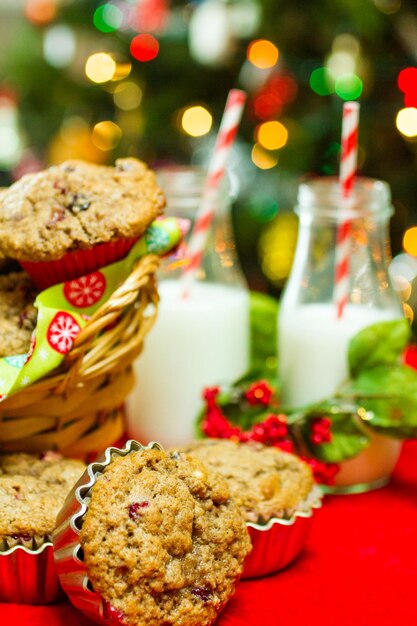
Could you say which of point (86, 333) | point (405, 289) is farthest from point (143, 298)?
point (405, 289)

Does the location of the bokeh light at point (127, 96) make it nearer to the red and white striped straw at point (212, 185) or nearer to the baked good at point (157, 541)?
the red and white striped straw at point (212, 185)

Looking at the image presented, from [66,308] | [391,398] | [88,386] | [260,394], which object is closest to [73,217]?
[66,308]

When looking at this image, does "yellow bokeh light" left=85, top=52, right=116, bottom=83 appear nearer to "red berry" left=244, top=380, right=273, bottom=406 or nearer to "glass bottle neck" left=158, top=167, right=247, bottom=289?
"glass bottle neck" left=158, top=167, right=247, bottom=289

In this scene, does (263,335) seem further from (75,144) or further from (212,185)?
(75,144)

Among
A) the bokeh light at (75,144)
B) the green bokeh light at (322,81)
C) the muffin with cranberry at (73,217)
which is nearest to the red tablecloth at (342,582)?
the muffin with cranberry at (73,217)

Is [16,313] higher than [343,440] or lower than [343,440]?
higher
